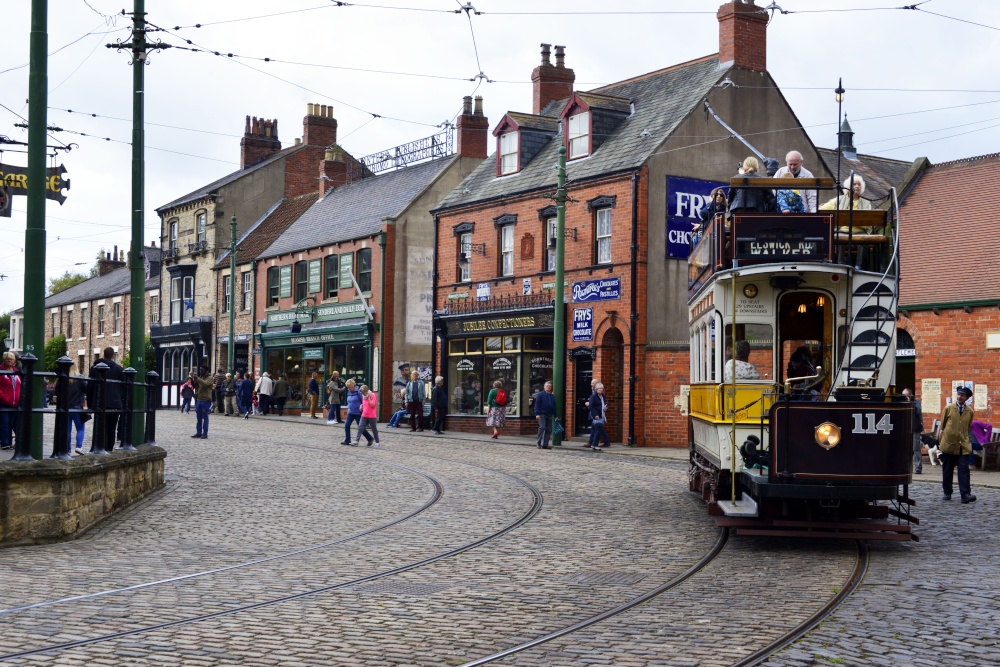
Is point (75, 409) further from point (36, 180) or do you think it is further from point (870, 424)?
point (870, 424)

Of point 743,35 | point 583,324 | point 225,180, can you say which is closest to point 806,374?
point 583,324

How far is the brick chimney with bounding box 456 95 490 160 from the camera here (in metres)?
42.4

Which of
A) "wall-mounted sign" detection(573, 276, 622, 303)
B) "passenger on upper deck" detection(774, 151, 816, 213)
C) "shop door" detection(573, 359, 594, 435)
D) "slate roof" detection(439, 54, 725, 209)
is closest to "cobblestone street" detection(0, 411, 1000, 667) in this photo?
"passenger on upper deck" detection(774, 151, 816, 213)

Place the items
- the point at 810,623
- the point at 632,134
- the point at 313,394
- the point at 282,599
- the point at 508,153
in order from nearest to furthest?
1. the point at 810,623
2. the point at 282,599
3. the point at 632,134
4. the point at 508,153
5. the point at 313,394

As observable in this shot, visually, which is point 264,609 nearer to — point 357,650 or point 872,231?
point 357,650

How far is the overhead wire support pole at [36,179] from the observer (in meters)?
12.4

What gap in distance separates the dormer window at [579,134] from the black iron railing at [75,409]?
19361mm

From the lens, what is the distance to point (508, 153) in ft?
121

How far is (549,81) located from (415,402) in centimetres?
1218

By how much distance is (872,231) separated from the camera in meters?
12.6

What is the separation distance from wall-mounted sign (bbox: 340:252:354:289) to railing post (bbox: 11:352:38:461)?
3132 cm

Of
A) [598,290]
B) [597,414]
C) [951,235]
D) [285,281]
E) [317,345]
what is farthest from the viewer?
[285,281]

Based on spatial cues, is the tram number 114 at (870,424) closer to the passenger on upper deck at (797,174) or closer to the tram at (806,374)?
the tram at (806,374)

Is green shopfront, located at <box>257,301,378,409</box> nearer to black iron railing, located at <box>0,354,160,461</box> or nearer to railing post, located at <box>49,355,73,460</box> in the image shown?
black iron railing, located at <box>0,354,160,461</box>
